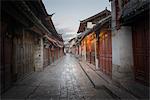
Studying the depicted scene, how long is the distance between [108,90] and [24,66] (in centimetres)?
581

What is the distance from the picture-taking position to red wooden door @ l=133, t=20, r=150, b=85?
25.6ft

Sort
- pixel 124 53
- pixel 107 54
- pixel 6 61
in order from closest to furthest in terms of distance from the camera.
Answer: pixel 6 61, pixel 124 53, pixel 107 54

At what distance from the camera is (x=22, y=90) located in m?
8.36

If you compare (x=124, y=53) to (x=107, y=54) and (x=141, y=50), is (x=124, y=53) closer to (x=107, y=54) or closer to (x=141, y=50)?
(x=141, y=50)

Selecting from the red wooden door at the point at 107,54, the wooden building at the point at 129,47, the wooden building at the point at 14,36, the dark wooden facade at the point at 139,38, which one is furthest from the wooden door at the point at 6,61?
the red wooden door at the point at 107,54

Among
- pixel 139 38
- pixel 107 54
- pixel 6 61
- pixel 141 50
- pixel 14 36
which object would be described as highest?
pixel 14 36

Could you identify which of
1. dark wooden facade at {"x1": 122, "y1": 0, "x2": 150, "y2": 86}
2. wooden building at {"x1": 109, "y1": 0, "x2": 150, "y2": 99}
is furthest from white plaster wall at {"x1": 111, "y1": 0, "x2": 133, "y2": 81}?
dark wooden facade at {"x1": 122, "y1": 0, "x2": 150, "y2": 86}

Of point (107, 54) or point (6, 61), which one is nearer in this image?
point (6, 61)

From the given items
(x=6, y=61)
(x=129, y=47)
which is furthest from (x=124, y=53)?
(x=6, y=61)

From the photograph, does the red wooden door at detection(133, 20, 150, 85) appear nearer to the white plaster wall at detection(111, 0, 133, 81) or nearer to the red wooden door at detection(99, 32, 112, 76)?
the white plaster wall at detection(111, 0, 133, 81)

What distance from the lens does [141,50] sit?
27.1 ft

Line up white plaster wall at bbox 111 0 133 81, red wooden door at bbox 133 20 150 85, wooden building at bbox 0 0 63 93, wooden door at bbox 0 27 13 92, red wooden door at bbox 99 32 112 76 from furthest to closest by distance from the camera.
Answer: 1. red wooden door at bbox 99 32 112 76
2. white plaster wall at bbox 111 0 133 81
3. wooden door at bbox 0 27 13 92
4. red wooden door at bbox 133 20 150 85
5. wooden building at bbox 0 0 63 93

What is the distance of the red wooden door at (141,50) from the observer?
779 centimetres

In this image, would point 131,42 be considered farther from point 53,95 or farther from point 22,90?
point 22,90
